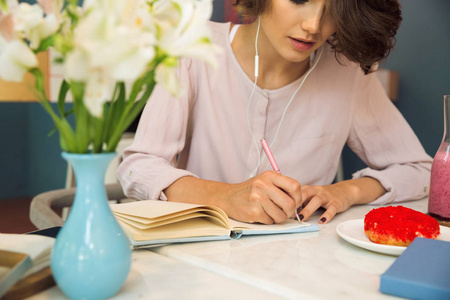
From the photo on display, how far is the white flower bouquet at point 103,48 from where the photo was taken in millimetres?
434

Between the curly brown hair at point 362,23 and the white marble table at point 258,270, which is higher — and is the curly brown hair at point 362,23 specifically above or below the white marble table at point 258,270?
above

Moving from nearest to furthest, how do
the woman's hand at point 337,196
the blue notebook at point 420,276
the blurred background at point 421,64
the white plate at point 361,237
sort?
the blue notebook at point 420,276 → the white plate at point 361,237 → the woman's hand at point 337,196 → the blurred background at point 421,64

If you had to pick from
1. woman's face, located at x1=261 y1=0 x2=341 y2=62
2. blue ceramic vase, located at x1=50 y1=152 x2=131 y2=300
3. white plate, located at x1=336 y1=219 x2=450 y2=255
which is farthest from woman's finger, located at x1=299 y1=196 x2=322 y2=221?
blue ceramic vase, located at x1=50 y1=152 x2=131 y2=300

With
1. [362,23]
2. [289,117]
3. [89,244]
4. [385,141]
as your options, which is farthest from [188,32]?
[385,141]

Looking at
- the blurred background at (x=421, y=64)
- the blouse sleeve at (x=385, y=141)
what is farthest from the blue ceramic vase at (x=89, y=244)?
the blurred background at (x=421, y=64)

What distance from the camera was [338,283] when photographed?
643 mm

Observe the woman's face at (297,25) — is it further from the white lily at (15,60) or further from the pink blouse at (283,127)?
the white lily at (15,60)

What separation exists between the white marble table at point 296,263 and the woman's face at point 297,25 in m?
0.54

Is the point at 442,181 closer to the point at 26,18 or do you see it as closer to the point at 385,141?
the point at 385,141

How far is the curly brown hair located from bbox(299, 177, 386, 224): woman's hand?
0.38m

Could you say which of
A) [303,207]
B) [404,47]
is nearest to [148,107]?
[303,207]

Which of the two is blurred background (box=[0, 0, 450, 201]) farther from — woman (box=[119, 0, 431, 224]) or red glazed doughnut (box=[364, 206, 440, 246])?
red glazed doughnut (box=[364, 206, 440, 246])

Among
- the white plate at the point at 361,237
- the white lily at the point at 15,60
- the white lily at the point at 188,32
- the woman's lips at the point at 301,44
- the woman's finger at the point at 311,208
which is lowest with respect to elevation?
the woman's finger at the point at 311,208

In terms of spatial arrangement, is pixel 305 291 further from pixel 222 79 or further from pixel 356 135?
pixel 356 135
